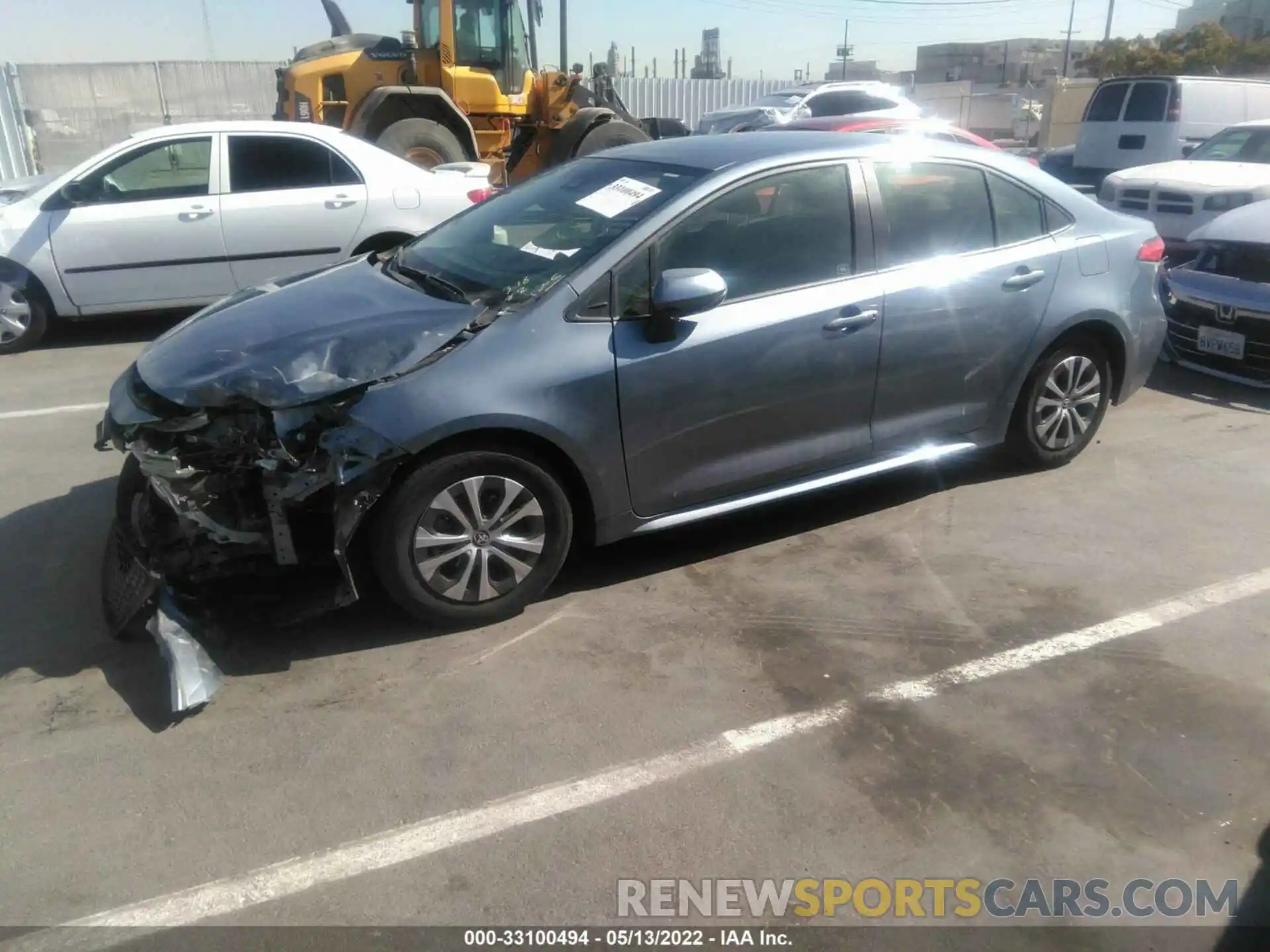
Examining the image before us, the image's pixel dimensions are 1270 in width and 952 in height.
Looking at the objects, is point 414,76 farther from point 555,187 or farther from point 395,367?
point 395,367

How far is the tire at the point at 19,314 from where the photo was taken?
7469mm

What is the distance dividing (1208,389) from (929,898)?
560 centimetres

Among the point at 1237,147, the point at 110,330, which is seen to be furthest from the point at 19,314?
the point at 1237,147

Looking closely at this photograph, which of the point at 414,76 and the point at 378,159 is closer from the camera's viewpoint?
the point at 378,159

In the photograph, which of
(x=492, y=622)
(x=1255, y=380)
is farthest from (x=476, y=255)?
(x=1255, y=380)

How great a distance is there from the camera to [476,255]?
4398 mm

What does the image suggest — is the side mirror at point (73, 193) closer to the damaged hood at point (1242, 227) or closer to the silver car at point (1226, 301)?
the silver car at point (1226, 301)

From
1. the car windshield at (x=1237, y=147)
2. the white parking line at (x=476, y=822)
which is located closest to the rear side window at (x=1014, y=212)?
the white parking line at (x=476, y=822)

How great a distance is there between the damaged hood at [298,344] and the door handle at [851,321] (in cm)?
143

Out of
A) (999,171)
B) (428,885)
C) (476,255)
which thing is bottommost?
(428,885)

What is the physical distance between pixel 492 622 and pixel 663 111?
97.7 feet

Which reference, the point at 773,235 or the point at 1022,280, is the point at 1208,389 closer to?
the point at 1022,280

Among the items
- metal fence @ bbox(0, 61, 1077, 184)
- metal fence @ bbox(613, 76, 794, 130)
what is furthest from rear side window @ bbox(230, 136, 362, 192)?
metal fence @ bbox(613, 76, 794, 130)

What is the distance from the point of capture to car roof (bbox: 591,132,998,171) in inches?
169
